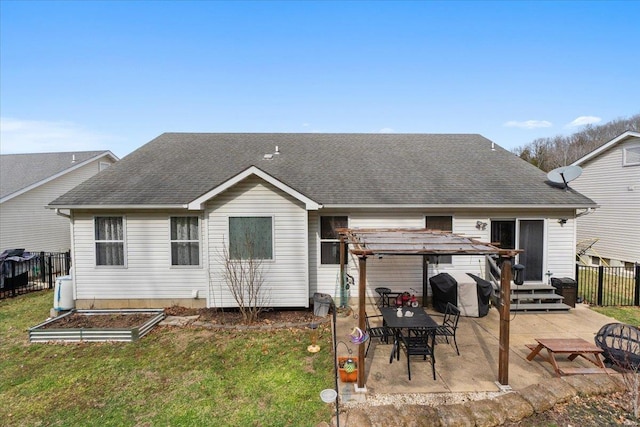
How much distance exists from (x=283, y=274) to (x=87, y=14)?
38.5 feet

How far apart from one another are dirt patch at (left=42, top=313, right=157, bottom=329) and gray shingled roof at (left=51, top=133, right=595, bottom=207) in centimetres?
314

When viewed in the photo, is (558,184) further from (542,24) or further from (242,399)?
(242,399)

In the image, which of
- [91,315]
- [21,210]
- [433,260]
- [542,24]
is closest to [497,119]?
[542,24]

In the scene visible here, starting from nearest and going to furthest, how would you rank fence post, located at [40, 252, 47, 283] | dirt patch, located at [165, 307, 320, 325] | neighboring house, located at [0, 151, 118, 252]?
dirt patch, located at [165, 307, 320, 325] → fence post, located at [40, 252, 47, 283] → neighboring house, located at [0, 151, 118, 252]

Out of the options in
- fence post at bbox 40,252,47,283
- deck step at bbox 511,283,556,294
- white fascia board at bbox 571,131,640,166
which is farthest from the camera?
white fascia board at bbox 571,131,640,166

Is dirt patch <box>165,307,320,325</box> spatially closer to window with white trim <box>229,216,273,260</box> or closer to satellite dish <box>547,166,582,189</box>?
window with white trim <box>229,216,273,260</box>

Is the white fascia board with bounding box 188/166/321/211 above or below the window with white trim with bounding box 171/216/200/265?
above

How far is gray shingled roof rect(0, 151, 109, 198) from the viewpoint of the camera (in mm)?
15688

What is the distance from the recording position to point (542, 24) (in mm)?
13055

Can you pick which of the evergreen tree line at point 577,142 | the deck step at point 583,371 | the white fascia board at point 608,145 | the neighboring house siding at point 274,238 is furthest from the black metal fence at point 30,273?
the evergreen tree line at point 577,142

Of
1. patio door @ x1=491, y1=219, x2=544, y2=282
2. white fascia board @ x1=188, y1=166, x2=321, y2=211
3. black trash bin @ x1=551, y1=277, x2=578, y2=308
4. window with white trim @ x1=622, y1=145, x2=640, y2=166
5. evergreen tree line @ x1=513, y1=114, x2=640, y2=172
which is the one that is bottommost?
black trash bin @ x1=551, y1=277, x2=578, y2=308

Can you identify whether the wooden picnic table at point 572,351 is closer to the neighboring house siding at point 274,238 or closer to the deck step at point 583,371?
the deck step at point 583,371

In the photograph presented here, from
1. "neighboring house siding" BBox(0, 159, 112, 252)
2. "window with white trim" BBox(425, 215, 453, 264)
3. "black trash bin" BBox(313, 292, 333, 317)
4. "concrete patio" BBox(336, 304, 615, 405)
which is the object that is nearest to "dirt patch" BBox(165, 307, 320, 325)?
"black trash bin" BBox(313, 292, 333, 317)

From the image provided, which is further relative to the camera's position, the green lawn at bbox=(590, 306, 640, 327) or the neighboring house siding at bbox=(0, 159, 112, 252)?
the neighboring house siding at bbox=(0, 159, 112, 252)
